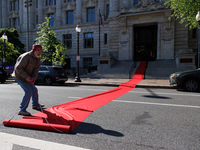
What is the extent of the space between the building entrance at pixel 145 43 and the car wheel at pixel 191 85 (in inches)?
762

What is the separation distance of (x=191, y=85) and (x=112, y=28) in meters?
21.6

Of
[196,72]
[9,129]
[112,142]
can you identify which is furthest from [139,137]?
[196,72]

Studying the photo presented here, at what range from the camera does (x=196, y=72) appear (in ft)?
29.5

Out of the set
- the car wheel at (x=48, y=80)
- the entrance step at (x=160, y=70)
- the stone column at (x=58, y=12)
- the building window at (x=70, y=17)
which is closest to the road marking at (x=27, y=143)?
the car wheel at (x=48, y=80)

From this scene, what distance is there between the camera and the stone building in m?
24.4

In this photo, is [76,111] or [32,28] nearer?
[76,111]

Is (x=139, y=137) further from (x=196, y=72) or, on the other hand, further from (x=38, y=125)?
(x=196, y=72)

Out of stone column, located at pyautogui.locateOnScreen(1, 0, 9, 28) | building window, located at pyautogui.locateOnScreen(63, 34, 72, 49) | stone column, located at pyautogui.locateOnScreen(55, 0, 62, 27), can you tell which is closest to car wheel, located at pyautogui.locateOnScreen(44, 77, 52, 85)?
building window, located at pyautogui.locateOnScreen(63, 34, 72, 49)

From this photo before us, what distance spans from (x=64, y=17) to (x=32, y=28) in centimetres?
800

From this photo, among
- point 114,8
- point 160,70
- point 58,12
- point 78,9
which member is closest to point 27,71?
point 160,70

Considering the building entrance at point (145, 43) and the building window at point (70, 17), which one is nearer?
the building entrance at point (145, 43)

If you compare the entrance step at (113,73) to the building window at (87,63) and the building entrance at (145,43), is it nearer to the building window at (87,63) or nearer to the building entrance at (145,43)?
the building entrance at (145,43)

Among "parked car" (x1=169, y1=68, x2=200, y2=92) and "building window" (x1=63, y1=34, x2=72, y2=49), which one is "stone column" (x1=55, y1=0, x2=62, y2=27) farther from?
"parked car" (x1=169, y1=68, x2=200, y2=92)

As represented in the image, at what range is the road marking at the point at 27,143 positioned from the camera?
2549 millimetres
